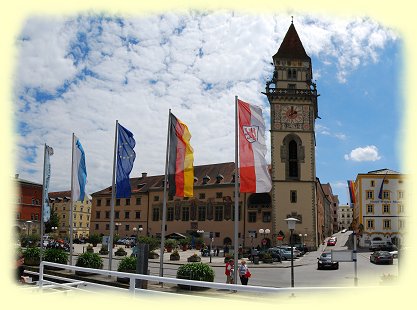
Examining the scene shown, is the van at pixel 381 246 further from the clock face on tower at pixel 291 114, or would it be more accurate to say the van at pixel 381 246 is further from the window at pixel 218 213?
the window at pixel 218 213

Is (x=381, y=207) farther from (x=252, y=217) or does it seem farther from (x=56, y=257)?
(x=56, y=257)

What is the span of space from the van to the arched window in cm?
1428

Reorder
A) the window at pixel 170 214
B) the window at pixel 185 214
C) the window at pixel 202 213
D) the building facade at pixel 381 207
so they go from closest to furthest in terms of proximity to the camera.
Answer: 1. the building facade at pixel 381 207
2. the window at pixel 202 213
3. the window at pixel 185 214
4. the window at pixel 170 214

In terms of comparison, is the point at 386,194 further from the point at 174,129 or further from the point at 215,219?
the point at 174,129

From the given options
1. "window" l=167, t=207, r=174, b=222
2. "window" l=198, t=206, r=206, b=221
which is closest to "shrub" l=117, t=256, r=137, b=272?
"window" l=198, t=206, r=206, b=221

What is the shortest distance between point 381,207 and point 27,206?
63.3m

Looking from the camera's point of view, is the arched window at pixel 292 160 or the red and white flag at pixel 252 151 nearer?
the red and white flag at pixel 252 151

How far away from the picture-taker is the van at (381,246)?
5533 cm

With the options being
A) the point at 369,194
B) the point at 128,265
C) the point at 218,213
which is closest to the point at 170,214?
the point at 218,213

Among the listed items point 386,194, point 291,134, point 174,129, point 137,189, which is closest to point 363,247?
point 386,194

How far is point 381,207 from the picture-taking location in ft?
214

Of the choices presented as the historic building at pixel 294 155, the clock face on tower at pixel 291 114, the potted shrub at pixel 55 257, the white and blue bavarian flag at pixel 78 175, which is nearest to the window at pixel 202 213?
the historic building at pixel 294 155

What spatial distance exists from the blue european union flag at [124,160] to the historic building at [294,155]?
41.1 m

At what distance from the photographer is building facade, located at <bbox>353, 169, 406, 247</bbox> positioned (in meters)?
64.5
